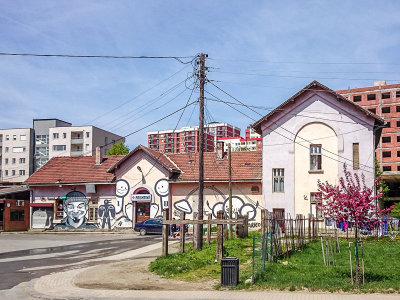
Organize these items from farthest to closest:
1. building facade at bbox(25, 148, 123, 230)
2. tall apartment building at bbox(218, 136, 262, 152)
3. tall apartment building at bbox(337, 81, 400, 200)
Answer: tall apartment building at bbox(218, 136, 262, 152), tall apartment building at bbox(337, 81, 400, 200), building facade at bbox(25, 148, 123, 230)

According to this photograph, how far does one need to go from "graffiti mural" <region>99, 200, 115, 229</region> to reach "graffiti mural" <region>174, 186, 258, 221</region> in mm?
6304

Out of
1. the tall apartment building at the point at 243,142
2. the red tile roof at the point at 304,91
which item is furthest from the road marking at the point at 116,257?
the tall apartment building at the point at 243,142

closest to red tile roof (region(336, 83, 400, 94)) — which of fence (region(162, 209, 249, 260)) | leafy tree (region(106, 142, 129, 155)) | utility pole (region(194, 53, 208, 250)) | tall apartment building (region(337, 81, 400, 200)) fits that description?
tall apartment building (region(337, 81, 400, 200))

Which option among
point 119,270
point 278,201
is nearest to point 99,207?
point 278,201

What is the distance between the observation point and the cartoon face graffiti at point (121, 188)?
44.3 m

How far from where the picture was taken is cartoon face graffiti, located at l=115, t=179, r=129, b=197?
44.3 metres

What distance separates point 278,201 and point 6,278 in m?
22.8

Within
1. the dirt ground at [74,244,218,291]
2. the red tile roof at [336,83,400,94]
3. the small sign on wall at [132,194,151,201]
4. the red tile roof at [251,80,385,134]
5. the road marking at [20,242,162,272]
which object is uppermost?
the red tile roof at [336,83,400,94]

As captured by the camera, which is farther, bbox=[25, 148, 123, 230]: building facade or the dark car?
bbox=[25, 148, 123, 230]: building facade

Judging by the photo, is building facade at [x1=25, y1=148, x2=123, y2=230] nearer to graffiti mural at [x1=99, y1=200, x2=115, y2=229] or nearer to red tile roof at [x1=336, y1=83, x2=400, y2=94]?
graffiti mural at [x1=99, y1=200, x2=115, y2=229]

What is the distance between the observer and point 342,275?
584 inches

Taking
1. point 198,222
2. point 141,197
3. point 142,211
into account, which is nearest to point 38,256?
point 198,222

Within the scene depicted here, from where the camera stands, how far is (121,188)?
4444 cm

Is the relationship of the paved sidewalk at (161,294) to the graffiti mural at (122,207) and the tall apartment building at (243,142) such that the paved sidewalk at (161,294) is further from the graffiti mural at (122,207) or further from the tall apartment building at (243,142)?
the tall apartment building at (243,142)
